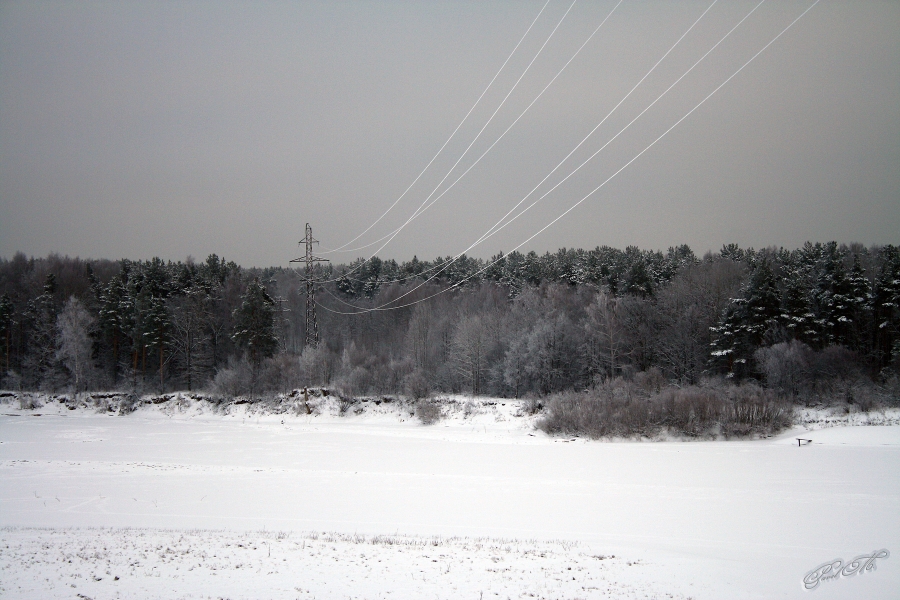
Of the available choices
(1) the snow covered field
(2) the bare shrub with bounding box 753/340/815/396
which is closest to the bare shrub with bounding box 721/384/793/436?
(1) the snow covered field

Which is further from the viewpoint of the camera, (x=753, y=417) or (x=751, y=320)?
(x=751, y=320)

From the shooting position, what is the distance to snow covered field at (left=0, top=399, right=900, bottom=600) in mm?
11836

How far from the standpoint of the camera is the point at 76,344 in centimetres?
6562

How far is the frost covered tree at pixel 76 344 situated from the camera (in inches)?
2586

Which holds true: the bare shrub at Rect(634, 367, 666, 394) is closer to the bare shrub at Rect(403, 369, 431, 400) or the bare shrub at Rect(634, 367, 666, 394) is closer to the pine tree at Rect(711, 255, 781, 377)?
the pine tree at Rect(711, 255, 781, 377)

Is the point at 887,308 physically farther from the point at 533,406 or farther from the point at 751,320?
the point at 533,406

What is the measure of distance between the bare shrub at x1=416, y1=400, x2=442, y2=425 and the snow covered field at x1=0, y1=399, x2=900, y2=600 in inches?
234

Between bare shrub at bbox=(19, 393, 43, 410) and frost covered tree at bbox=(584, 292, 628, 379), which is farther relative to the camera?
bare shrub at bbox=(19, 393, 43, 410)

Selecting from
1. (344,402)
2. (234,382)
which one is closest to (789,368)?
(344,402)

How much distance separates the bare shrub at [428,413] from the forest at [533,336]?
4.08 meters

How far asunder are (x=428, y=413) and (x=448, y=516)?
89.9ft

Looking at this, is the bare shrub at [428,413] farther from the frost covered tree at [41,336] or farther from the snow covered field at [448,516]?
the frost covered tree at [41,336]

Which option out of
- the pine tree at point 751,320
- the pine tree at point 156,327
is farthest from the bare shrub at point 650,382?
the pine tree at point 156,327

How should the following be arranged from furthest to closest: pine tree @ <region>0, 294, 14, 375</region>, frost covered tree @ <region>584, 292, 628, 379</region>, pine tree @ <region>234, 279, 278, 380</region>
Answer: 1. pine tree @ <region>0, 294, 14, 375</region>
2. pine tree @ <region>234, 279, 278, 380</region>
3. frost covered tree @ <region>584, 292, 628, 379</region>
